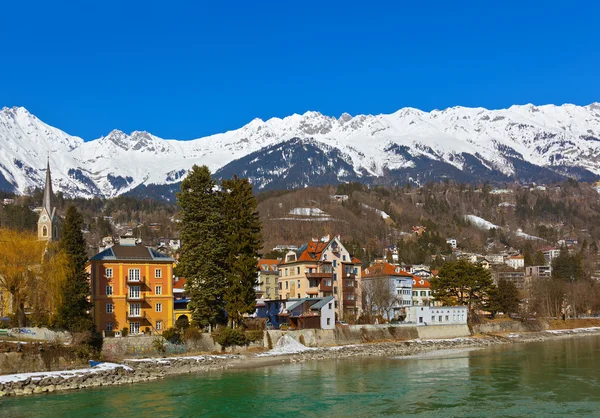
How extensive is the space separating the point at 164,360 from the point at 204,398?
39.1 ft

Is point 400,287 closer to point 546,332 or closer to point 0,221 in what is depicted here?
point 546,332

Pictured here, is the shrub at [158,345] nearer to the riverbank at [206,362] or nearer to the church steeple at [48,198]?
the riverbank at [206,362]

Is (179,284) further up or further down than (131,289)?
further up

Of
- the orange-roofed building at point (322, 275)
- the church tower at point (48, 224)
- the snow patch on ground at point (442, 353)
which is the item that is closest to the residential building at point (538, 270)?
the orange-roofed building at point (322, 275)

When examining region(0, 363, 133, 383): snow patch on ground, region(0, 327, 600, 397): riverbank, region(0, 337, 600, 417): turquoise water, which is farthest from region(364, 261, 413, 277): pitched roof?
region(0, 363, 133, 383): snow patch on ground

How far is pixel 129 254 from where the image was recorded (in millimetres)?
62031

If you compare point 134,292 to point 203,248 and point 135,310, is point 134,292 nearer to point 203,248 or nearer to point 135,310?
point 135,310

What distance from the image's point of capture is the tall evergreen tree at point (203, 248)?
57938 mm

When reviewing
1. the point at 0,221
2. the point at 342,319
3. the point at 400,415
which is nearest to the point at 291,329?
the point at 342,319

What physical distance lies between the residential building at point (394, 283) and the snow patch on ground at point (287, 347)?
2621 centimetres

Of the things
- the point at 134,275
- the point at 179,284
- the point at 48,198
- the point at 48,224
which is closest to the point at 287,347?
the point at 134,275

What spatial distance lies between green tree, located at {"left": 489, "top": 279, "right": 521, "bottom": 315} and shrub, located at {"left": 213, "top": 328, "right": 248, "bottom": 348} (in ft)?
151

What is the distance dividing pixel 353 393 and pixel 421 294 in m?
66.9

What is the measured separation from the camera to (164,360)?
50.7m
